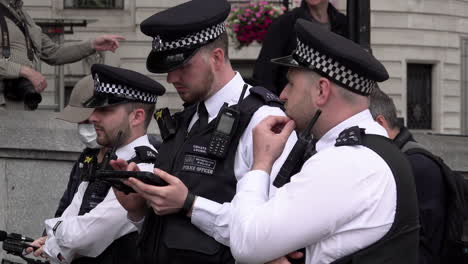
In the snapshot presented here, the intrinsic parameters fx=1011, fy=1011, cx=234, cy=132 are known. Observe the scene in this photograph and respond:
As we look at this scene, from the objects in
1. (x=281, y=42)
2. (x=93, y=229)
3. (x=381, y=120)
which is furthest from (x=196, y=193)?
(x=281, y=42)

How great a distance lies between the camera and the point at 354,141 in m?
3.24

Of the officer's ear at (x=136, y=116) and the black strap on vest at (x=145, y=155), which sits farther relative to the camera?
the officer's ear at (x=136, y=116)

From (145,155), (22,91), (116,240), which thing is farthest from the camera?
(22,91)

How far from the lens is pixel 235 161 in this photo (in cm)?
388

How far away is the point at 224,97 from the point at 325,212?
1099 mm

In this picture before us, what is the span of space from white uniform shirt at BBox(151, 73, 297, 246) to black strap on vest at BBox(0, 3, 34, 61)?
12.3ft

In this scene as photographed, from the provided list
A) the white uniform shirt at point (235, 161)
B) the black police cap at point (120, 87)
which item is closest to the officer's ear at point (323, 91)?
the white uniform shirt at point (235, 161)

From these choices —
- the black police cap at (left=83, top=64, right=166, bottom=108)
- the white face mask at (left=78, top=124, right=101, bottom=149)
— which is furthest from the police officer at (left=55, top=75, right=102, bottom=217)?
the black police cap at (left=83, top=64, right=166, bottom=108)

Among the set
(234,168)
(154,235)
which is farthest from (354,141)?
(154,235)

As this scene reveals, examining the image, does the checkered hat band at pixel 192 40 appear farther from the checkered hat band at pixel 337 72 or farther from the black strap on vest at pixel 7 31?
the black strap on vest at pixel 7 31

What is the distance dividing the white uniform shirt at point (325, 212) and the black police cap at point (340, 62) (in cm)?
25

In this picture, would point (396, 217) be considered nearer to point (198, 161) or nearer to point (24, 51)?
point (198, 161)

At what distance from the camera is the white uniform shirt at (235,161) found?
3.75m

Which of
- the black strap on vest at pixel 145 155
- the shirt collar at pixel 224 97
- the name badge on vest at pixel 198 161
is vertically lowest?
the black strap on vest at pixel 145 155
